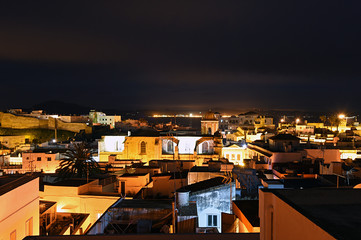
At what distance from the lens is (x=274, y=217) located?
369cm

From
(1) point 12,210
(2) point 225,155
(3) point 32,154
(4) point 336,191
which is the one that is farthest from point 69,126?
(4) point 336,191

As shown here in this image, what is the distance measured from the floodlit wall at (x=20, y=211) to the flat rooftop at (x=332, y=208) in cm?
575

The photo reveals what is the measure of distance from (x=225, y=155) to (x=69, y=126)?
44.2 m

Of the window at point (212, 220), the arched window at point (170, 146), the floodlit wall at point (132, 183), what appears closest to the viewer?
the window at point (212, 220)

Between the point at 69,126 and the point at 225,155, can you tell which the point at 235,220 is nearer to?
the point at 225,155

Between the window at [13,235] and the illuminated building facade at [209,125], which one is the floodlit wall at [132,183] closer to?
the window at [13,235]

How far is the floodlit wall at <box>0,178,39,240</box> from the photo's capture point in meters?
6.24

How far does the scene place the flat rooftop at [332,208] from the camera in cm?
270

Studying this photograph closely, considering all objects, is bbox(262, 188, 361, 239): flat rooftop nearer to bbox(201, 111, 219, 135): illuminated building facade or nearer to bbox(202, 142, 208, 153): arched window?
bbox(202, 142, 208, 153): arched window

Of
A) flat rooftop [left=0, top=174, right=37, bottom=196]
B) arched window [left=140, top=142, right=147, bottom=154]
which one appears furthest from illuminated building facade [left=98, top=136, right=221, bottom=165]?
flat rooftop [left=0, top=174, right=37, bottom=196]

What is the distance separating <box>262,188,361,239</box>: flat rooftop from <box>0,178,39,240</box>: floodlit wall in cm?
575


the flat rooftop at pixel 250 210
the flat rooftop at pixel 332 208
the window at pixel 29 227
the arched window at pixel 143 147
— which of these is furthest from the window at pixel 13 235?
the arched window at pixel 143 147

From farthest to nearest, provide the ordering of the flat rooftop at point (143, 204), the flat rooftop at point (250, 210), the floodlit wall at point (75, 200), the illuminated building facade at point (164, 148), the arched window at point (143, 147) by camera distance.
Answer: the arched window at point (143, 147) < the illuminated building facade at point (164, 148) < the floodlit wall at point (75, 200) < the flat rooftop at point (143, 204) < the flat rooftop at point (250, 210)

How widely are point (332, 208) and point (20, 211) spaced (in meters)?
6.70
